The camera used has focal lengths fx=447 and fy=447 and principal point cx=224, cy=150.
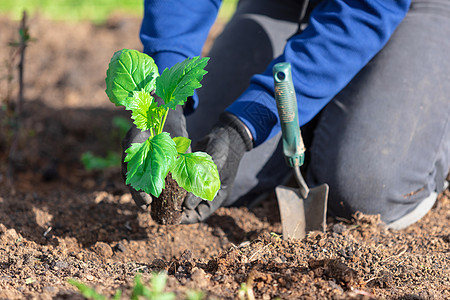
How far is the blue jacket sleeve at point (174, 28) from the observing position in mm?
1934

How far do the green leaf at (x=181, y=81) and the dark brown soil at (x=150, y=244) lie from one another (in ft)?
1.73

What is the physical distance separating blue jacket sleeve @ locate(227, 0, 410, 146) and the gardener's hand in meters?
0.22

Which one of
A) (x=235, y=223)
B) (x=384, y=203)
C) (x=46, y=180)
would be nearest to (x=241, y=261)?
(x=235, y=223)

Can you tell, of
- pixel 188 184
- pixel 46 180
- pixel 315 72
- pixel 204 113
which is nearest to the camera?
pixel 188 184

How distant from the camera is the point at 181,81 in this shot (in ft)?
4.57

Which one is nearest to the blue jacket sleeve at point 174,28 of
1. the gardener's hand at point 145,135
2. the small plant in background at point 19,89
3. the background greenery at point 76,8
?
the gardener's hand at point 145,135

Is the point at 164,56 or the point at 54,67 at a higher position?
the point at 164,56

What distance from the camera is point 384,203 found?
1.98 meters

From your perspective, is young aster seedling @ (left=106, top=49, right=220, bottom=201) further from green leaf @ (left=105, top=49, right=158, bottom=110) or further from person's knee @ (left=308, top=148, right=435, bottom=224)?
person's knee @ (left=308, top=148, right=435, bottom=224)

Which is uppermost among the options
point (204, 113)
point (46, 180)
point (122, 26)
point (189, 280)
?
point (189, 280)

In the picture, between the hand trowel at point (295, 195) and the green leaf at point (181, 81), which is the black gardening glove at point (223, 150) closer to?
the hand trowel at point (295, 195)

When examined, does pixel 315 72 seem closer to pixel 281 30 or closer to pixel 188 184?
pixel 281 30

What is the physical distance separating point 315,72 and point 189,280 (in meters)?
1.04

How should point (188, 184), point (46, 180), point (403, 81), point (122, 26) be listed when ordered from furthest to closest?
point (122, 26)
point (46, 180)
point (403, 81)
point (188, 184)
